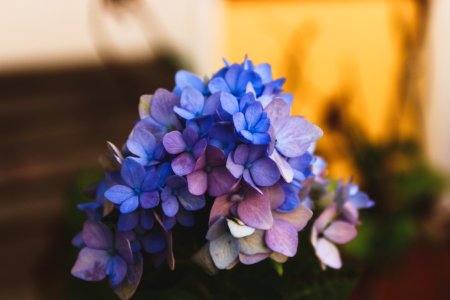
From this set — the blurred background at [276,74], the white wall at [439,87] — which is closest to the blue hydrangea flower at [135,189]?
the blurred background at [276,74]

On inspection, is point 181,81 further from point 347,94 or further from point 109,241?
A: point 347,94

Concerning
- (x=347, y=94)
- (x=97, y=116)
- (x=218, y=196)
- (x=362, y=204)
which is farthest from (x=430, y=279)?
(x=218, y=196)

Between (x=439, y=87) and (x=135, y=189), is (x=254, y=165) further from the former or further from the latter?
(x=439, y=87)

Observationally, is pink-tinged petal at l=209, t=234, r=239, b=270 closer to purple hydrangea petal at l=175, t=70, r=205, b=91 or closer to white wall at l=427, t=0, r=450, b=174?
purple hydrangea petal at l=175, t=70, r=205, b=91

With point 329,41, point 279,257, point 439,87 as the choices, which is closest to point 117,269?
point 279,257

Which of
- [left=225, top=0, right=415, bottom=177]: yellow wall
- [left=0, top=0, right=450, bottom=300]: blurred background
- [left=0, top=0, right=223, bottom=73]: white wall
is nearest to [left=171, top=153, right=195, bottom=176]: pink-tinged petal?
[left=0, top=0, right=450, bottom=300]: blurred background

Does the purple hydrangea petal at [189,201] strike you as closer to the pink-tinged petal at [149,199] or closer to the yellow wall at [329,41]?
the pink-tinged petal at [149,199]
